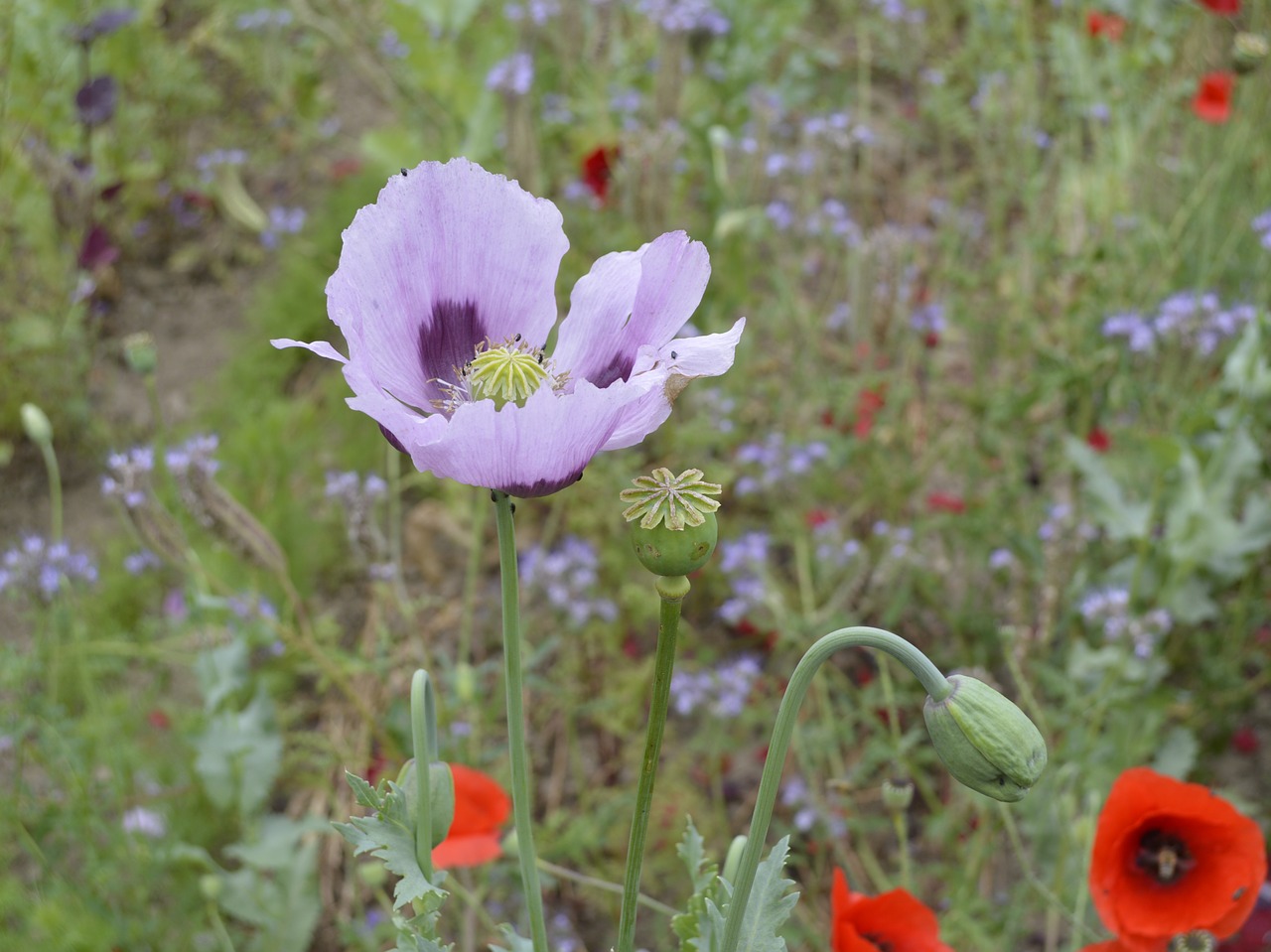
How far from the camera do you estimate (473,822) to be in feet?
4.64

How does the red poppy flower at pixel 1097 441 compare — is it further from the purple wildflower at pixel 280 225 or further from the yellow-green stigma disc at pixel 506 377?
the purple wildflower at pixel 280 225

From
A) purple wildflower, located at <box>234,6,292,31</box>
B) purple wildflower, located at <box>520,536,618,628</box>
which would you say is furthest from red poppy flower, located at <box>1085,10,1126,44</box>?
purple wildflower, located at <box>234,6,292,31</box>

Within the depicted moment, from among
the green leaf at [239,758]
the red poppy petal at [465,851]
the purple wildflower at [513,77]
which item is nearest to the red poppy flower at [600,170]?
the purple wildflower at [513,77]

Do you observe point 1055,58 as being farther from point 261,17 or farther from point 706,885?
point 706,885

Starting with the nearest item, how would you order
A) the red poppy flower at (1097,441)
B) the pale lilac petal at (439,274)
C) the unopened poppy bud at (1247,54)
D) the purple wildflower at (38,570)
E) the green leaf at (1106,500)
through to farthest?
1. the pale lilac petal at (439,274)
2. the purple wildflower at (38,570)
3. the green leaf at (1106,500)
4. the unopened poppy bud at (1247,54)
5. the red poppy flower at (1097,441)

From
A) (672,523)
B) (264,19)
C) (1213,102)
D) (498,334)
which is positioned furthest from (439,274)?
(264,19)

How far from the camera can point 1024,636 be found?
A: 200cm

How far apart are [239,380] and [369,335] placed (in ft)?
8.40

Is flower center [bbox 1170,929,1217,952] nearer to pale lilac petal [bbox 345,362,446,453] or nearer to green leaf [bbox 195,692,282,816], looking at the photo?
pale lilac petal [bbox 345,362,446,453]

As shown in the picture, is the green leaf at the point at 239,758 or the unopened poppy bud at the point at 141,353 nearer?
the unopened poppy bud at the point at 141,353

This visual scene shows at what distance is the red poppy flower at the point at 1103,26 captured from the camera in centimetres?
333

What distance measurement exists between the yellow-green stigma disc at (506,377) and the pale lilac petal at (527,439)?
0.29 feet

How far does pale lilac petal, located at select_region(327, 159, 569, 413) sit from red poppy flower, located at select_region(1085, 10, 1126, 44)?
2816 mm

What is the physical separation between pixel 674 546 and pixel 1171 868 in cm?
88
